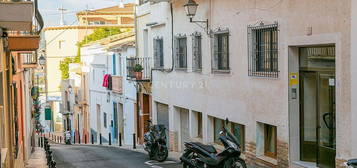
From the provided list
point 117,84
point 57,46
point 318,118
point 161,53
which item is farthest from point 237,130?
point 57,46

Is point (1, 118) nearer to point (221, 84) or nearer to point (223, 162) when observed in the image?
point (223, 162)

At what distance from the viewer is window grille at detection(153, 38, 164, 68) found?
2228 cm

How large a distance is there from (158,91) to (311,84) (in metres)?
11.3

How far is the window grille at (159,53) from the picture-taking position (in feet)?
73.1

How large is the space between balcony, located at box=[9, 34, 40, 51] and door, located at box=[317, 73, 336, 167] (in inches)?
250

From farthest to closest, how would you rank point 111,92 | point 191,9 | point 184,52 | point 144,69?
point 111,92, point 144,69, point 184,52, point 191,9

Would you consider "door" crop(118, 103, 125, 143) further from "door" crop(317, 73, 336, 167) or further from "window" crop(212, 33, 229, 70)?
"door" crop(317, 73, 336, 167)

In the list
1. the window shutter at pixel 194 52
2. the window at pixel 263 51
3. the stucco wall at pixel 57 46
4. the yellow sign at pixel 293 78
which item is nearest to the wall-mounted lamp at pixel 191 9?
the window shutter at pixel 194 52

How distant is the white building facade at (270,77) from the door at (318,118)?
0.02m

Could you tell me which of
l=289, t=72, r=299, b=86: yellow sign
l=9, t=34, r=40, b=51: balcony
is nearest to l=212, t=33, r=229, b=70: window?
l=289, t=72, r=299, b=86: yellow sign

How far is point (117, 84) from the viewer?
31.2 meters

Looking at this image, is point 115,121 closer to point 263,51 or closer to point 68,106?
point 263,51

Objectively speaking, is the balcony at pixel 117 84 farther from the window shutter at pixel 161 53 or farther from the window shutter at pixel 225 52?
the window shutter at pixel 225 52

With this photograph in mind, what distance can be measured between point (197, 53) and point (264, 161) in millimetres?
5656
